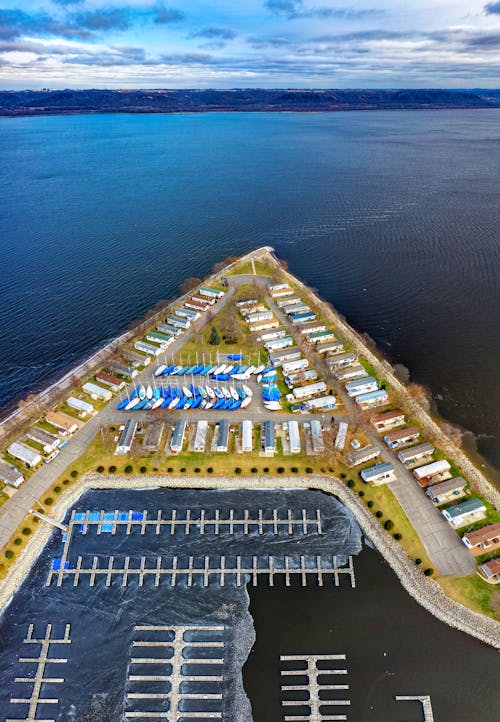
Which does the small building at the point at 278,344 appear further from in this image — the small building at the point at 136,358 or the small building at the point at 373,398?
the small building at the point at 136,358

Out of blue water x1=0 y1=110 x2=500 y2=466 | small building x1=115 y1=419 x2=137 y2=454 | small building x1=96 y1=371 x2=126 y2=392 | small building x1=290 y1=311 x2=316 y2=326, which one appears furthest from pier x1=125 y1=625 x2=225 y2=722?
small building x1=290 y1=311 x2=316 y2=326

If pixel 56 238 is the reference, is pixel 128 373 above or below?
below

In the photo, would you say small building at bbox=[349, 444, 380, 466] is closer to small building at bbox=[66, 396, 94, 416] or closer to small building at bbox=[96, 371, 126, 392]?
small building at bbox=[96, 371, 126, 392]

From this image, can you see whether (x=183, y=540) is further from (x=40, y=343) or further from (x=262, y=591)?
(x=40, y=343)

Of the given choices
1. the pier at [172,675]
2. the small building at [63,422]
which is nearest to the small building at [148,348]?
the small building at [63,422]

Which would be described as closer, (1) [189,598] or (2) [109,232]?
(1) [189,598]

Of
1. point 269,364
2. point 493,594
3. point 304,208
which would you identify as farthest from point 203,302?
point 304,208
